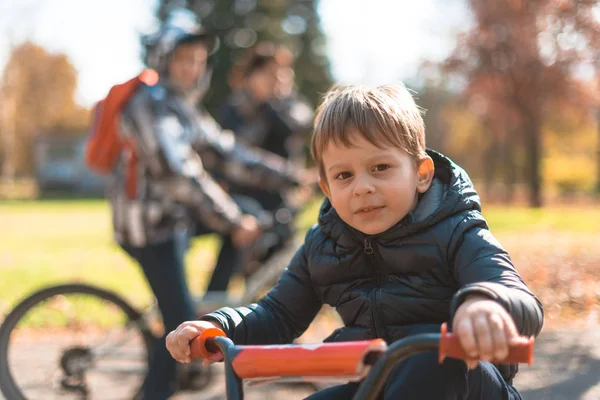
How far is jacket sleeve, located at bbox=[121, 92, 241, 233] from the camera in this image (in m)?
3.25

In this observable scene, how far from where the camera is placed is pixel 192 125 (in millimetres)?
3604

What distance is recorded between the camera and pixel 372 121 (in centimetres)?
180

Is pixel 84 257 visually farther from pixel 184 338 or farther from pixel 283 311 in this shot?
pixel 184 338

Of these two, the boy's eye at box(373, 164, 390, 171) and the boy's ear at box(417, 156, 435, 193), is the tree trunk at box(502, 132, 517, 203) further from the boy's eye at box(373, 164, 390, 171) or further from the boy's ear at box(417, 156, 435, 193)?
the boy's eye at box(373, 164, 390, 171)

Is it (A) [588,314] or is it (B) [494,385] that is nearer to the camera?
(B) [494,385]

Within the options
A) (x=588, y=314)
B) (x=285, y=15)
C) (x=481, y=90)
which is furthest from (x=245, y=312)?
(x=285, y=15)

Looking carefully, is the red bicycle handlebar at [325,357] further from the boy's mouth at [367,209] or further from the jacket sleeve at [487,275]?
the boy's mouth at [367,209]

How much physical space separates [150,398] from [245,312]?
1582 millimetres

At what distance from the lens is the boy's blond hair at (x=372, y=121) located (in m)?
1.80

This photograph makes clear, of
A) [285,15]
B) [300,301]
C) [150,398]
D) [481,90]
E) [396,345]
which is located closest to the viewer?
[396,345]

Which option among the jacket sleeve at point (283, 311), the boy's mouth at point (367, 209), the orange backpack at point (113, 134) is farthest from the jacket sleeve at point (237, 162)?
the boy's mouth at point (367, 209)

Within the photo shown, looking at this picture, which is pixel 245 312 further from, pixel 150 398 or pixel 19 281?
pixel 19 281

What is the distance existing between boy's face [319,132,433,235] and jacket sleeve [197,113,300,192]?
2056 millimetres

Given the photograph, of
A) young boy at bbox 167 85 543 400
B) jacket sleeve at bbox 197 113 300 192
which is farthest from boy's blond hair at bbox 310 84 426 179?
jacket sleeve at bbox 197 113 300 192
